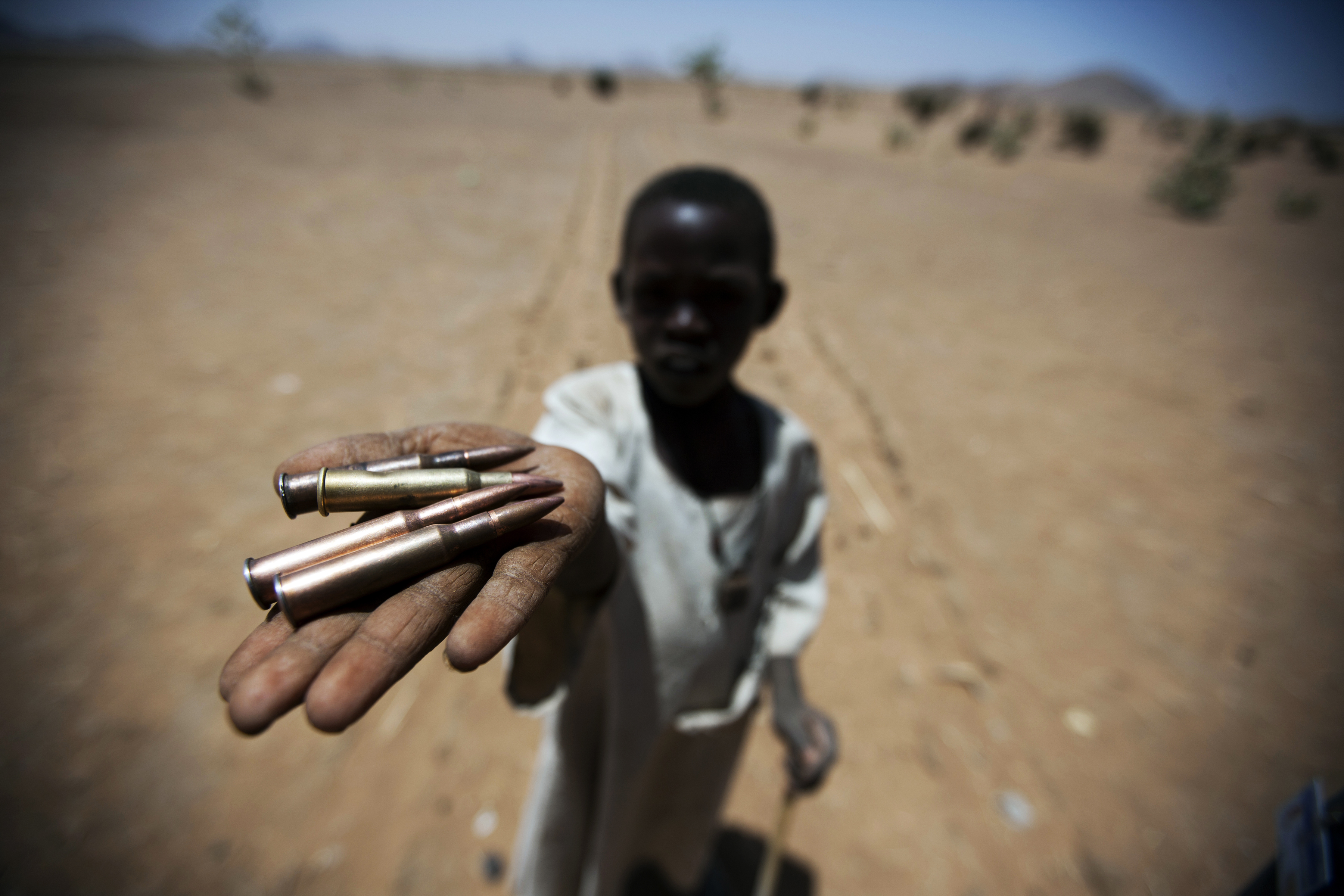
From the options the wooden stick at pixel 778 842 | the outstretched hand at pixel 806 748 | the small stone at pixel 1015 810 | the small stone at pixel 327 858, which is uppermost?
the outstretched hand at pixel 806 748

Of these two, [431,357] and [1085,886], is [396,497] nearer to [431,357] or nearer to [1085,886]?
[1085,886]

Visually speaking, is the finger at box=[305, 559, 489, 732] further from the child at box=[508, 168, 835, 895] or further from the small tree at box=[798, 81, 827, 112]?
the small tree at box=[798, 81, 827, 112]

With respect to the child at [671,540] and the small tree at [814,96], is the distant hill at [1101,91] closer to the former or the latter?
the small tree at [814,96]

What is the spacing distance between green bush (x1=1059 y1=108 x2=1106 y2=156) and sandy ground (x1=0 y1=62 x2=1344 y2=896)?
2238cm

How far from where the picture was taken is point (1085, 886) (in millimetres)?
3074

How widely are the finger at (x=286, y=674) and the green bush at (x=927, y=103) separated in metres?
49.9

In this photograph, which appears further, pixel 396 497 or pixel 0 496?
pixel 0 496

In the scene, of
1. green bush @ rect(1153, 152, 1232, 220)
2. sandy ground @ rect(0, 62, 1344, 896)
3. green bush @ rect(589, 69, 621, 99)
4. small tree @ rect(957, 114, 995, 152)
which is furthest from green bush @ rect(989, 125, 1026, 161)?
green bush @ rect(589, 69, 621, 99)

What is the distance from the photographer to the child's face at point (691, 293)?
1540 millimetres

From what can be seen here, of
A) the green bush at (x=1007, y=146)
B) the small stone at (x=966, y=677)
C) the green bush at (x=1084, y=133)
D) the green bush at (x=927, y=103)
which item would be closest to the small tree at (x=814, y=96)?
the green bush at (x=927, y=103)

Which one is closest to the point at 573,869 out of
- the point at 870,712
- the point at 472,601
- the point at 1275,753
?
the point at 472,601

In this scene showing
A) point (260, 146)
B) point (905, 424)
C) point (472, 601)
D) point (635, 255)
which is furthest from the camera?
point (260, 146)

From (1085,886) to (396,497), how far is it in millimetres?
4102

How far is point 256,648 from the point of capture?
2.98 ft
